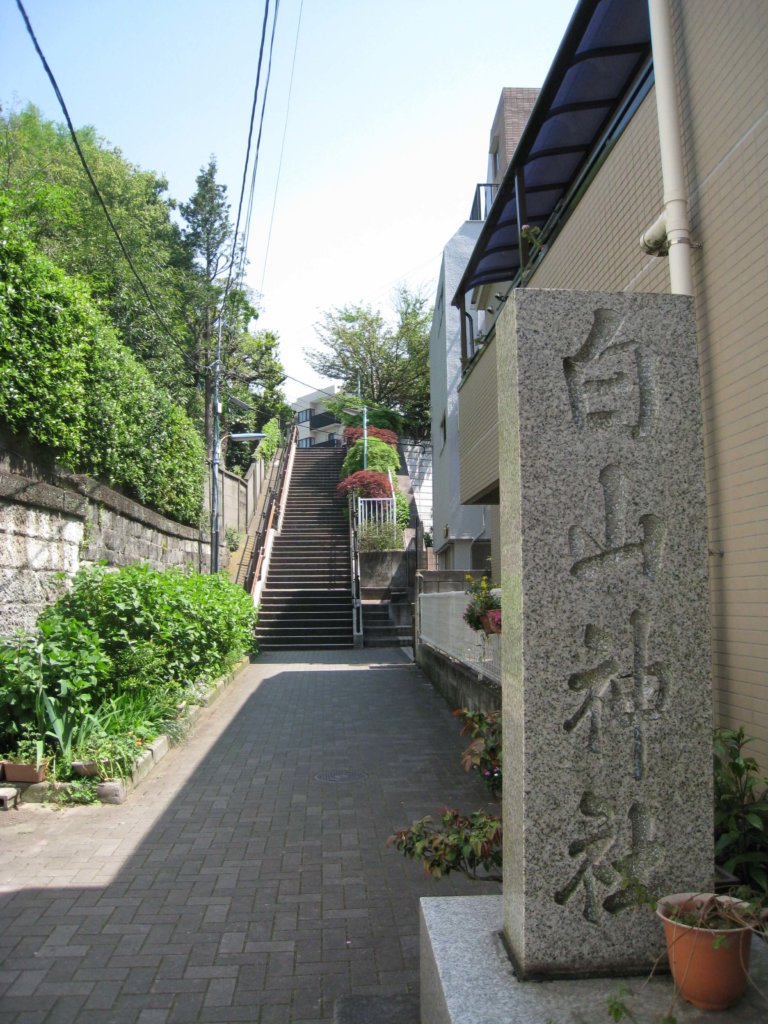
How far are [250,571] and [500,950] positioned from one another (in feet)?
61.0

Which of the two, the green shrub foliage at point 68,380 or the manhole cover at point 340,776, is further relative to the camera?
the green shrub foliage at point 68,380

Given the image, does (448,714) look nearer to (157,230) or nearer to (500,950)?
(500,950)

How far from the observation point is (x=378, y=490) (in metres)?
26.5

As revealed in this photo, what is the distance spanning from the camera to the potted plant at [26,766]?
5.96 m

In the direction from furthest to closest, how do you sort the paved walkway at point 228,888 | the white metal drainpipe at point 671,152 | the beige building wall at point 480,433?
the beige building wall at point 480,433 < the white metal drainpipe at point 671,152 < the paved walkway at point 228,888

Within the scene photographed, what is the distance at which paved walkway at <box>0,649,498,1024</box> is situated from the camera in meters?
3.39

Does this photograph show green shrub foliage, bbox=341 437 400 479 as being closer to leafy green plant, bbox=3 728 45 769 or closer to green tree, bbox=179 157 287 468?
green tree, bbox=179 157 287 468

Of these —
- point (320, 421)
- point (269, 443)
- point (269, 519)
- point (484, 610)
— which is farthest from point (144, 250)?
point (320, 421)

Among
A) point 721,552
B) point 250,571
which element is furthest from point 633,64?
point 250,571

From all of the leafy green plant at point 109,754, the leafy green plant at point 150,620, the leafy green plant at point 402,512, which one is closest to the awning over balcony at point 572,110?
the leafy green plant at point 150,620

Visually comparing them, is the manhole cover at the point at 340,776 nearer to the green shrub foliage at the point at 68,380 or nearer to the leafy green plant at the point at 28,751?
the leafy green plant at the point at 28,751

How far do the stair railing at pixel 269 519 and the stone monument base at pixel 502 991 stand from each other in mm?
16174

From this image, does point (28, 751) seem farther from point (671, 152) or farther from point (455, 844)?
point (671, 152)

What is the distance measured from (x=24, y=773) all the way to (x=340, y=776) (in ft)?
8.58
